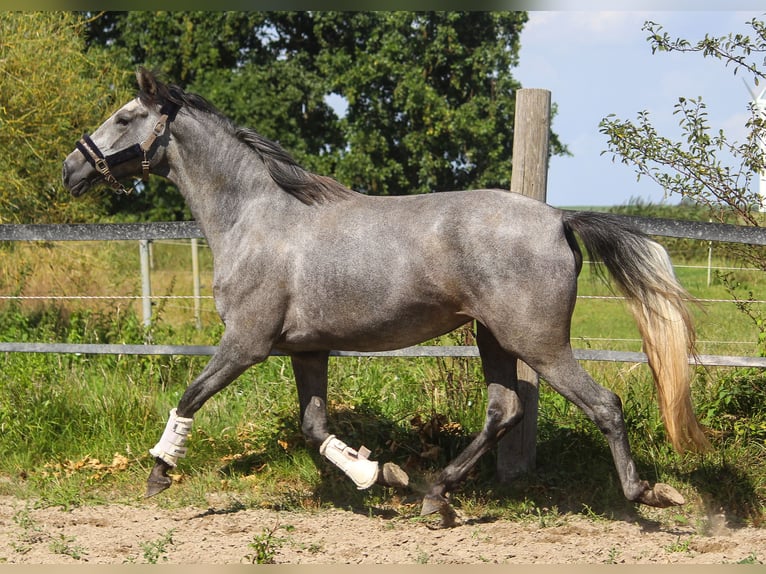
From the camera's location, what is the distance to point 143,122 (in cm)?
475

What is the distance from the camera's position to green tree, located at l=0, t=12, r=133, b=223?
1085 cm

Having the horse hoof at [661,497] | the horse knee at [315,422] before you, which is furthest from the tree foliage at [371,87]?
the horse hoof at [661,497]

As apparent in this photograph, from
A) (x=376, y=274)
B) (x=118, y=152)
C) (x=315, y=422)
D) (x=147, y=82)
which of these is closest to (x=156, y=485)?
(x=315, y=422)

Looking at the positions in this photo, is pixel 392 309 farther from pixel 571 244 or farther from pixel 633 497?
pixel 633 497

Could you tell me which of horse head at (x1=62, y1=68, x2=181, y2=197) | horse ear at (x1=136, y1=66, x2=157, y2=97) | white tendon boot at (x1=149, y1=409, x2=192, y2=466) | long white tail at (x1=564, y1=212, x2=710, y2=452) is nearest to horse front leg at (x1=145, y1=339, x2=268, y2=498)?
white tendon boot at (x1=149, y1=409, x2=192, y2=466)

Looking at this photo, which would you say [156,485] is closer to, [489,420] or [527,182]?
[489,420]

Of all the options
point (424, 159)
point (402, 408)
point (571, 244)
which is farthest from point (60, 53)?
point (424, 159)

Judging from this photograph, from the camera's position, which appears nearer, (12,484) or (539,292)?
(539,292)

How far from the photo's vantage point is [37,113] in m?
11.0

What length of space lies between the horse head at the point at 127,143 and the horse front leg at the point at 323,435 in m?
1.45

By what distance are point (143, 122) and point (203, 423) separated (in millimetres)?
2110

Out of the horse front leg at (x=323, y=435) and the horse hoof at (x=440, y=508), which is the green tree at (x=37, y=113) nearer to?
the horse front leg at (x=323, y=435)

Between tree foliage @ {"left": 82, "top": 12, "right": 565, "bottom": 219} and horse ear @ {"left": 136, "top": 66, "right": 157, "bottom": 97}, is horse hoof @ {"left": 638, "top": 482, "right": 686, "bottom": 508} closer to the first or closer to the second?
horse ear @ {"left": 136, "top": 66, "right": 157, "bottom": 97}

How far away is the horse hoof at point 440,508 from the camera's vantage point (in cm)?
450
